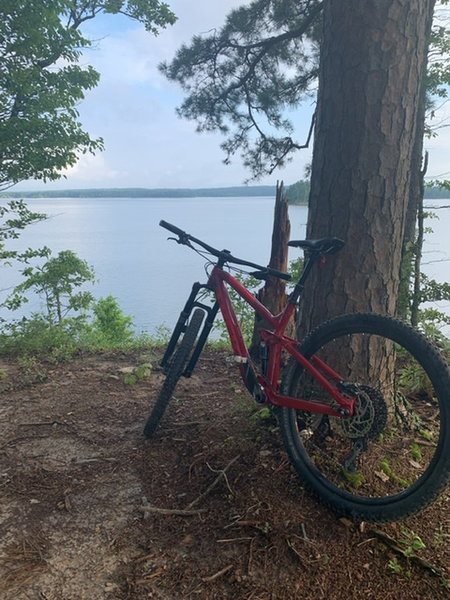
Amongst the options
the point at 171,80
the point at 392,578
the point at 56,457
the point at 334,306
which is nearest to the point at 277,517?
the point at 392,578

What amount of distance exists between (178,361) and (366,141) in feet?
5.56

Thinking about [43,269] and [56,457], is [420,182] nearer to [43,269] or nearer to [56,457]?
[56,457]

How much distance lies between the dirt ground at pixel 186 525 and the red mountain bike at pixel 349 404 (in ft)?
0.44

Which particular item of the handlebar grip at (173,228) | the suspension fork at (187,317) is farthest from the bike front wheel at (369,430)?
the handlebar grip at (173,228)

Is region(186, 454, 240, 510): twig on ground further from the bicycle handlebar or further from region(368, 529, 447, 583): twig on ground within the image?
the bicycle handlebar

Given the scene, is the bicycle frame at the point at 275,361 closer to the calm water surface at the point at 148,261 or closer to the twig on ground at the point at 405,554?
the twig on ground at the point at 405,554

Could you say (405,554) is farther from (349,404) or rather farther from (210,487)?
(210,487)

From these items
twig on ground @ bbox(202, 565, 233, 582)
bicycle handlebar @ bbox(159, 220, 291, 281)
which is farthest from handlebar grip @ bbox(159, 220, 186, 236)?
twig on ground @ bbox(202, 565, 233, 582)

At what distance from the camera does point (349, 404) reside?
2023 millimetres

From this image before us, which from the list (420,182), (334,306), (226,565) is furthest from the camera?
(420,182)

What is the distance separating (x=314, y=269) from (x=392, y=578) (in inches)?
58.1

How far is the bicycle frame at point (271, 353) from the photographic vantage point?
2082 mm

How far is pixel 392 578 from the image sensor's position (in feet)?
5.35

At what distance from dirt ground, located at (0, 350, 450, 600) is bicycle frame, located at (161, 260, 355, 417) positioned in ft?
1.15
